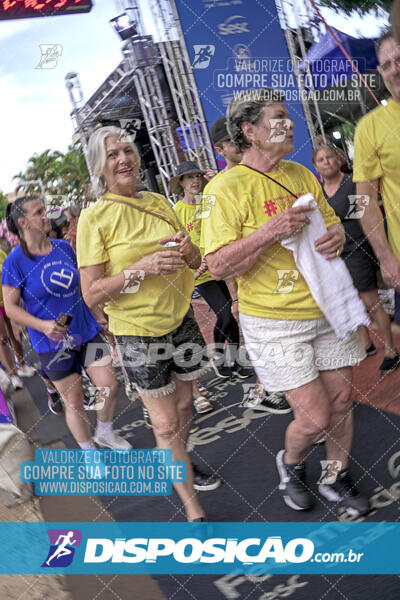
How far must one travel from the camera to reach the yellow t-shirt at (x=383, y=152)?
1.84 meters

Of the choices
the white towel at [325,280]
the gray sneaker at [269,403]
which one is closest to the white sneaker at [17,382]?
the gray sneaker at [269,403]

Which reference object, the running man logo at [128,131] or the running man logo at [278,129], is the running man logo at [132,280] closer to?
the running man logo at [128,131]

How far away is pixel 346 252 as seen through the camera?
11.1ft

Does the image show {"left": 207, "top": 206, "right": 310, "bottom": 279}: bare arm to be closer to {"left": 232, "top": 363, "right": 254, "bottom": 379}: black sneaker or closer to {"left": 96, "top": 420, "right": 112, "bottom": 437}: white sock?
{"left": 96, "top": 420, "right": 112, "bottom": 437}: white sock

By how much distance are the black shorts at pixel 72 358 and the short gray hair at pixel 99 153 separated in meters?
0.94

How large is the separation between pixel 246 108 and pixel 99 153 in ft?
1.81

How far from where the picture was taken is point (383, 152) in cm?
188

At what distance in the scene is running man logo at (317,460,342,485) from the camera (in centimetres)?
209

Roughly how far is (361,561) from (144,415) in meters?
2.05

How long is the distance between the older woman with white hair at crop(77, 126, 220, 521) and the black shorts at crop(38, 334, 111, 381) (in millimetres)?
638

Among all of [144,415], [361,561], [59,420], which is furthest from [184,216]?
[361,561]

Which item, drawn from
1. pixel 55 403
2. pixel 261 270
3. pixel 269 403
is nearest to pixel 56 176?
pixel 261 270

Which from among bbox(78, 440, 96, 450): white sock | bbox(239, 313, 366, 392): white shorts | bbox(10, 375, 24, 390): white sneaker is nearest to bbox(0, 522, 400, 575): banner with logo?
bbox(78, 440, 96, 450): white sock

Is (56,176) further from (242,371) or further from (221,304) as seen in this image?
(242,371)
